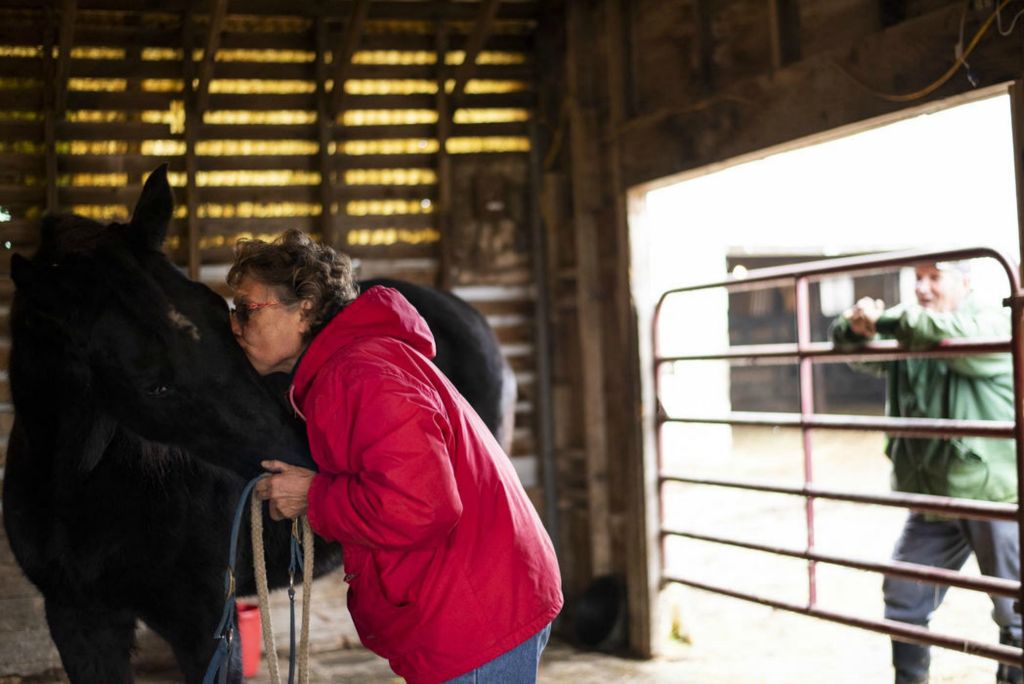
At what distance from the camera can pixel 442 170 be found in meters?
5.47

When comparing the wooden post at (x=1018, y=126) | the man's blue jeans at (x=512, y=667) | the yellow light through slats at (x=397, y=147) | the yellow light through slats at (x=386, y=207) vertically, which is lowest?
the man's blue jeans at (x=512, y=667)

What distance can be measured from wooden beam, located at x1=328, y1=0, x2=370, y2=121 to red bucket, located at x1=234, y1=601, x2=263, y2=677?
2510mm

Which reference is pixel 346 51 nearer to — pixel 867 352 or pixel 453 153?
pixel 453 153

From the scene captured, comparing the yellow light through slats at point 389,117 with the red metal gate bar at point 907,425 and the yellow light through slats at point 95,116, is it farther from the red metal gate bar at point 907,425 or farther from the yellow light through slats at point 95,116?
the red metal gate bar at point 907,425

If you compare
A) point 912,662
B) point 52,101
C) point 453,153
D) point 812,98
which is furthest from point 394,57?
point 912,662

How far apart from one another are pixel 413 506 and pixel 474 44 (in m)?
3.82

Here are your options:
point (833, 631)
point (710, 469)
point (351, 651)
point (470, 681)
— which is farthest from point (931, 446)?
point (710, 469)

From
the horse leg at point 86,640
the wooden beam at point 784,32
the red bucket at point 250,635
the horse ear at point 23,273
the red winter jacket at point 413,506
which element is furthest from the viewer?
the red bucket at point 250,635

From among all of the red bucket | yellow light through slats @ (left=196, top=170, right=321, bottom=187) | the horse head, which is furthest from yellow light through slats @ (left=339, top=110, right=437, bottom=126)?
the horse head

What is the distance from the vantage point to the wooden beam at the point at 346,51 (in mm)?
4754

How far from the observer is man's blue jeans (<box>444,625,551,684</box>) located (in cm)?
188

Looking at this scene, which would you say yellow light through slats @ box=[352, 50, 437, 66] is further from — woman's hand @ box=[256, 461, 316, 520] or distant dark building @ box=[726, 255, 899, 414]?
distant dark building @ box=[726, 255, 899, 414]

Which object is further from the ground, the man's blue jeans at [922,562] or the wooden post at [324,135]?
the wooden post at [324,135]

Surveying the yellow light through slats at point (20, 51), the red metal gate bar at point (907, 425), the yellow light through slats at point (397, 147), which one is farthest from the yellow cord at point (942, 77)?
the yellow light through slats at point (20, 51)
